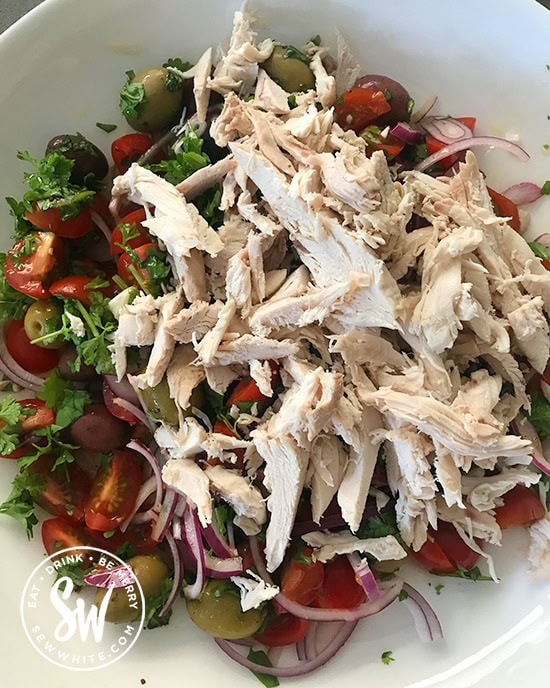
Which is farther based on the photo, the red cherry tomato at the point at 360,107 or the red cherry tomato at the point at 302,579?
the red cherry tomato at the point at 360,107

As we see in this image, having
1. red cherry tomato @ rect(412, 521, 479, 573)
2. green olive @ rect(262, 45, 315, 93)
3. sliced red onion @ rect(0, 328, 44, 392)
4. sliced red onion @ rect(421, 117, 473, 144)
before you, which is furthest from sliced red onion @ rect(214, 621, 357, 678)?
green olive @ rect(262, 45, 315, 93)

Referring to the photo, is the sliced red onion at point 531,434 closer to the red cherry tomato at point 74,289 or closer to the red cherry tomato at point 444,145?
the red cherry tomato at point 444,145

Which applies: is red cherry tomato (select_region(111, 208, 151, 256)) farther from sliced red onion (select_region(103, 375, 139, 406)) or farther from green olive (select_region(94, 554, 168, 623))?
green olive (select_region(94, 554, 168, 623))

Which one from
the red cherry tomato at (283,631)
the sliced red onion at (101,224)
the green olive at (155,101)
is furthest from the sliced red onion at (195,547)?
the green olive at (155,101)

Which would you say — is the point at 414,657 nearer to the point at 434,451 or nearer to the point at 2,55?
the point at 434,451

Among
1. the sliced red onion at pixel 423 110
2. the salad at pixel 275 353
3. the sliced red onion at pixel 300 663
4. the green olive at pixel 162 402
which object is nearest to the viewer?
the salad at pixel 275 353

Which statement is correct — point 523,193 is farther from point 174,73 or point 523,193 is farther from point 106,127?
point 106,127
